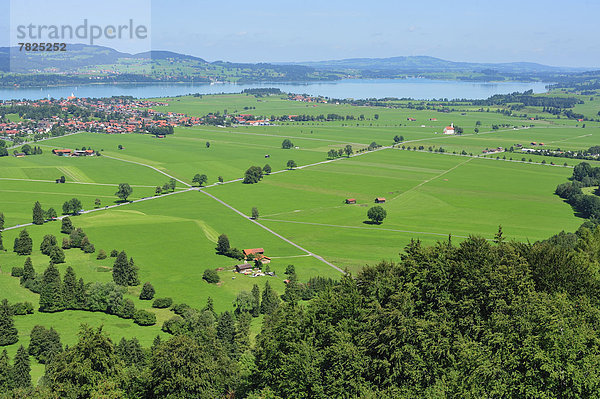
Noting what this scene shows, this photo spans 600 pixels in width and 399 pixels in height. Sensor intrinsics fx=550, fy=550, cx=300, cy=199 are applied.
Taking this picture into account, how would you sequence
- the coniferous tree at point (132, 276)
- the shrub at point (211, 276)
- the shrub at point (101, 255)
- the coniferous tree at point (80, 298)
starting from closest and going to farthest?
the coniferous tree at point (80, 298) → the coniferous tree at point (132, 276) → the shrub at point (211, 276) → the shrub at point (101, 255)

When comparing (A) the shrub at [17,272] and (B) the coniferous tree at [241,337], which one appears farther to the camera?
(A) the shrub at [17,272]

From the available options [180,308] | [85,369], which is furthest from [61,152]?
[85,369]

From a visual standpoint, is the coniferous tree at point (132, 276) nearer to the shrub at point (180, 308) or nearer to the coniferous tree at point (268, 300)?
the shrub at point (180, 308)

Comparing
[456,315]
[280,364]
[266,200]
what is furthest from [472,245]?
[266,200]

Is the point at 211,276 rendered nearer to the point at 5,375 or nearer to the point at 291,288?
the point at 291,288

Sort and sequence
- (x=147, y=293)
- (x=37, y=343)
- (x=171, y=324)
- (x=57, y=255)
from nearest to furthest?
(x=37, y=343) → (x=171, y=324) → (x=147, y=293) → (x=57, y=255)

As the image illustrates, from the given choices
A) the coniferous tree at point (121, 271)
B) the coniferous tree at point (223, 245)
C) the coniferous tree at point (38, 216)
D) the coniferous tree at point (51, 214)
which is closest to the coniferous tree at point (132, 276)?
the coniferous tree at point (121, 271)

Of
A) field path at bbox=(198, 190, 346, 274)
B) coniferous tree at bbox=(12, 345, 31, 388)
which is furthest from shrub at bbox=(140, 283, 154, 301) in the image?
field path at bbox=(198, 190, 346, 274)
